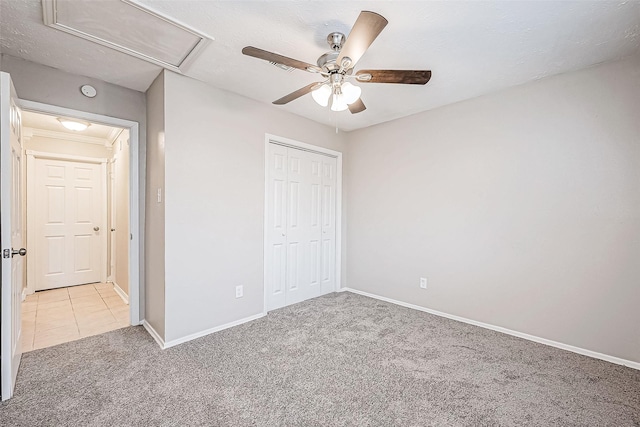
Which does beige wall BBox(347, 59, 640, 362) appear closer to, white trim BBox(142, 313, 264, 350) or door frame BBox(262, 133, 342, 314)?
door frame BBox(262, 133, 342, 314)

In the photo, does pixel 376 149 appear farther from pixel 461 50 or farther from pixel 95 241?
pixel 95 241

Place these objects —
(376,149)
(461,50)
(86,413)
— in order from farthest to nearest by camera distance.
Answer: (376,149), (461,50), (86,413)

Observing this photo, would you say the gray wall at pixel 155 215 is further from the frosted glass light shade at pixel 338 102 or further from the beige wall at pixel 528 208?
the beige wall at pixel 528 208

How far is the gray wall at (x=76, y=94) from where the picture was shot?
2248mm

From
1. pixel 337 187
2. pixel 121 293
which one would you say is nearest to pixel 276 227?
pixel 337 187

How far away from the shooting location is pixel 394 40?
196 cm

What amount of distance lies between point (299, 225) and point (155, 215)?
162cm

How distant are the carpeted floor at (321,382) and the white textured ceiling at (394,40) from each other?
235cm

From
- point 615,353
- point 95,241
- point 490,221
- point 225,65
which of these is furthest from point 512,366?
point 95,241

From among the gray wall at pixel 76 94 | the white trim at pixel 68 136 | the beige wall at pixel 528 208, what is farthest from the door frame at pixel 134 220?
the beige wall at pixel 528 208

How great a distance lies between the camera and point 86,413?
5.36 ft

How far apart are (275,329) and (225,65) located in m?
2.43

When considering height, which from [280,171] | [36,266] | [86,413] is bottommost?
[86,413]

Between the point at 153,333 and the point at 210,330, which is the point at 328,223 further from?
the point at 153,333
